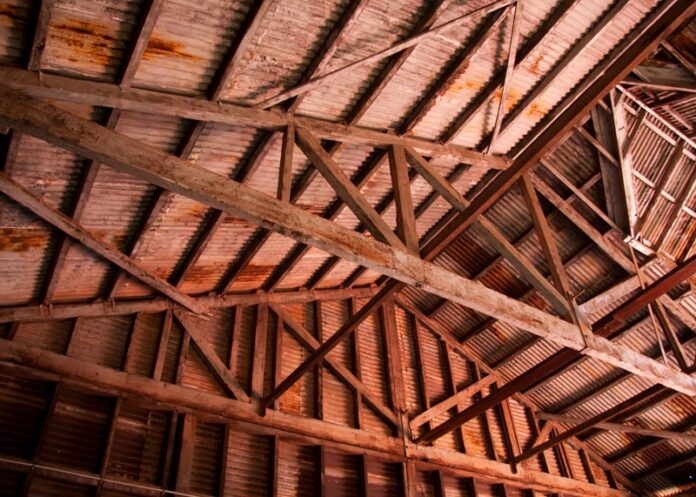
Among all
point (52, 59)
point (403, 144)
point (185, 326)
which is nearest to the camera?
point (52, 59)

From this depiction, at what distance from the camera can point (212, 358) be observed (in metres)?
8.04

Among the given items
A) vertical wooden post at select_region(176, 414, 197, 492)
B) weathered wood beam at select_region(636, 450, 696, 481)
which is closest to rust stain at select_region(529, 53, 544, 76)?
vertical wooden post at select_region(176, 414, 197, 492)

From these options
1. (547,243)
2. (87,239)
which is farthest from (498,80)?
(87,239)

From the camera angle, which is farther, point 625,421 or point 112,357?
point 625,421

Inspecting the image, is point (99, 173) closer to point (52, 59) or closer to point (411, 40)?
point (52, 59)

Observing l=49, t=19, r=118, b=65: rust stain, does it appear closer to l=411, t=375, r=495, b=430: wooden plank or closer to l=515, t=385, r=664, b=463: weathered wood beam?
l=411, t=375, r=495, b=430: wooden plank

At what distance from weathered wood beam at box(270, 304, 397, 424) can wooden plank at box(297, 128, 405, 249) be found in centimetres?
423

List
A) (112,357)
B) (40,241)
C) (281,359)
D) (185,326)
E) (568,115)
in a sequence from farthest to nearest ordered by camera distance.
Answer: (281,359), (185,326), (112,357), (40,241), (568,115)

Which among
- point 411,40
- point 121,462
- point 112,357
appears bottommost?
point 121,462

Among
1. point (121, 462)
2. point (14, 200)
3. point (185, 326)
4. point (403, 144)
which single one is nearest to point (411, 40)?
point (403, 144)

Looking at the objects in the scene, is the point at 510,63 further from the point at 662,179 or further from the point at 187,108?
the point at 662,179

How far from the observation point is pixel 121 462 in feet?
22.1

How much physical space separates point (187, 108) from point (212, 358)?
4199 mm

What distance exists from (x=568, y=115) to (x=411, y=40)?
1.60m
